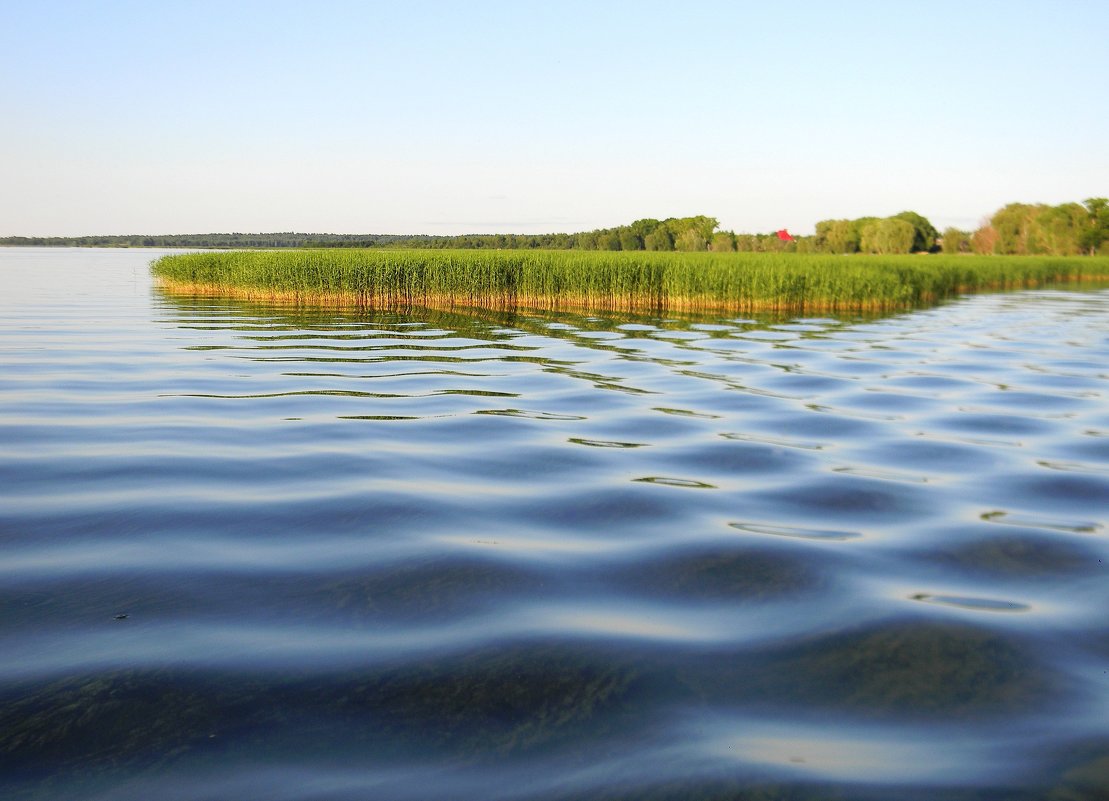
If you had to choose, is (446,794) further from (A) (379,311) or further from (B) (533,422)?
(A) (379,311)

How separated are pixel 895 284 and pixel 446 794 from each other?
27705 mm

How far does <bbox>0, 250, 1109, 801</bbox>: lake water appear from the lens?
3.14 m

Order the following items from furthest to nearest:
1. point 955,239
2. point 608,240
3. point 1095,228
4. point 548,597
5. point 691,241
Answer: point 955,239 < point 1095,228 < point 608,240 < point 691,241 < point 548,597

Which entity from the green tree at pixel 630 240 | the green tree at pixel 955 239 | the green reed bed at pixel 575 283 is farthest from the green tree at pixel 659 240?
the green reed bed at pixel 575 283

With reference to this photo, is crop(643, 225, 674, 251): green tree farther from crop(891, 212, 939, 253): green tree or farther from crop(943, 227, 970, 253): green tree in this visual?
crop(943, 227, 970, 253): green tree

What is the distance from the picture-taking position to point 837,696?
3.66 meters

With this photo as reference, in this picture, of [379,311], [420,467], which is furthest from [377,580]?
[379,311]

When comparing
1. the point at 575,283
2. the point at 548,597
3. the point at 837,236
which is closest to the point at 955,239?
the point at 837,236

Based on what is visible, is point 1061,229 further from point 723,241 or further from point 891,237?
point 723,241

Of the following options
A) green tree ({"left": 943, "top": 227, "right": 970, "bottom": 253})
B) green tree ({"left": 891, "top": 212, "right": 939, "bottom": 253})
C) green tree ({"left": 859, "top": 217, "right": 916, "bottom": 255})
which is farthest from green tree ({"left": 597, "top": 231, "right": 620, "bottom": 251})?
green tree ({"left": 943, "top": 227, "right": 970, "bottom": 253})

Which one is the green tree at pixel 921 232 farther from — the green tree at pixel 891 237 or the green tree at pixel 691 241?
the green tree at pixel 691 241

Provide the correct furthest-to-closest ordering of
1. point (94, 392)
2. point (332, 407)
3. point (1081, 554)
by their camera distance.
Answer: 1. point (94, 392)
2. point (332, 407)
3. point (1081, 554)

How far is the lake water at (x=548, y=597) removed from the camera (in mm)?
3141

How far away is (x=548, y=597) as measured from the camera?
4.71 m
